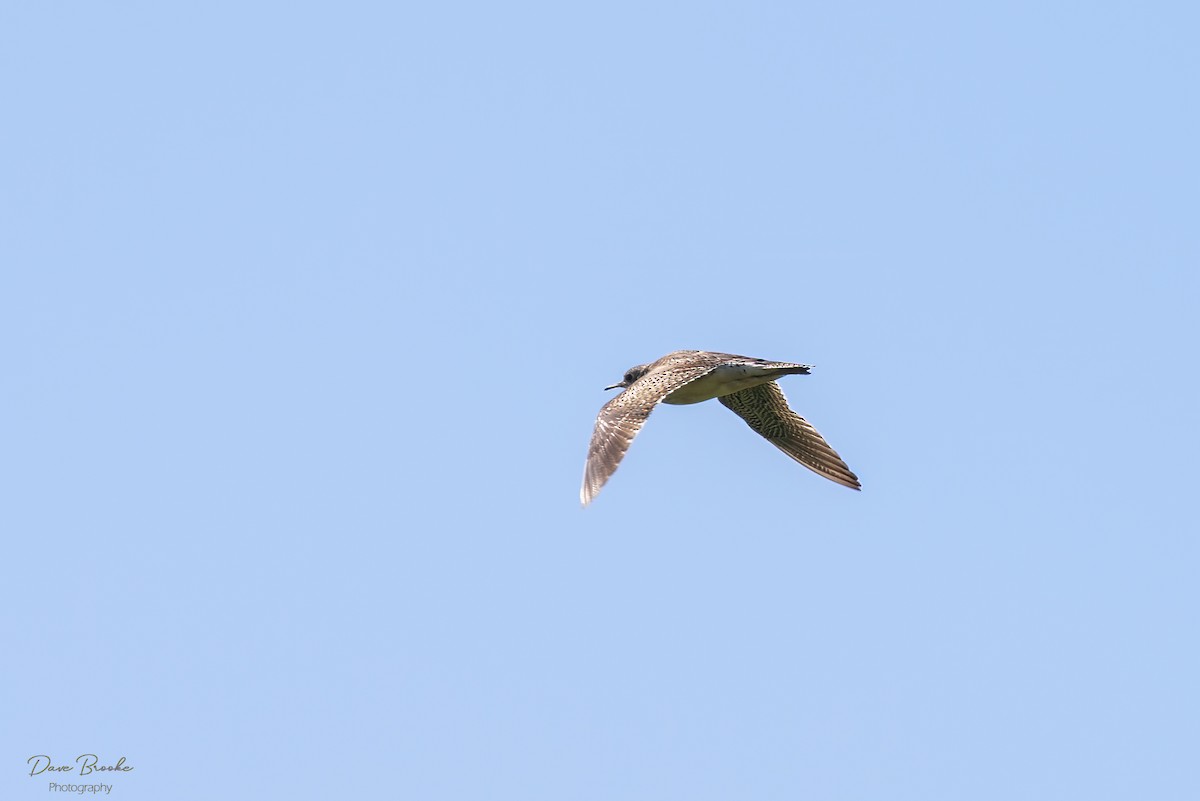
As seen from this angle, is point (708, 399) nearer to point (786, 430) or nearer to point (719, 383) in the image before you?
point (719, 383)

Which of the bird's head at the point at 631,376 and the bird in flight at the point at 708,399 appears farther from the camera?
the bird's head at the point at 631,376

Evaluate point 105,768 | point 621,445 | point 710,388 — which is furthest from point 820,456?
point 105,768

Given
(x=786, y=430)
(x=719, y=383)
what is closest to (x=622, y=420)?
(x=719, y=383)

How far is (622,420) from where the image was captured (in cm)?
2112

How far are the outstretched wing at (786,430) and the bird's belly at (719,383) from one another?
1470 millimetres

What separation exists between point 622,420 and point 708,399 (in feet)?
16.0

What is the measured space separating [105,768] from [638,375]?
931 centimetres

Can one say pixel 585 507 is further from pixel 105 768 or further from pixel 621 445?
pixel 105 768

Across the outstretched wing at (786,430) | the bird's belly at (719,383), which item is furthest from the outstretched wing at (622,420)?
the outstretched wing at (786,430)

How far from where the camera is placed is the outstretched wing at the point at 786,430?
87.8 ft

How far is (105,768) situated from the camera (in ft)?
76.2

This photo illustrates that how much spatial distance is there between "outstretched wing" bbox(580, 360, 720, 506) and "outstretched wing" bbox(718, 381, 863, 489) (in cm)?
288

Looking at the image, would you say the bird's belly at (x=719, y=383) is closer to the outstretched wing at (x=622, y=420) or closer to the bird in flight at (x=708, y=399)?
the bird in flight at (x=708, y=399)

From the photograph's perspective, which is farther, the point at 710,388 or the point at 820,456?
the point at 820,456
